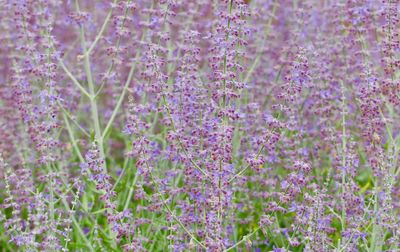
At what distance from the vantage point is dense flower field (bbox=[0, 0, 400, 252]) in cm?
383

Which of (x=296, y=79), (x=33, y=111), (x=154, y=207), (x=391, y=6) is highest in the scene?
(x=391, y=6)

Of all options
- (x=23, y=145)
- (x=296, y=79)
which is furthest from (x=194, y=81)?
(x=23, y=145)

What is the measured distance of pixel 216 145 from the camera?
146 inches

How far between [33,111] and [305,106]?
2.37 metres

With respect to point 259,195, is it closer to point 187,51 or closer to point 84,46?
point 187,51

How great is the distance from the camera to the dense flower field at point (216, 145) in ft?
12.6

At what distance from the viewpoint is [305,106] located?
237 inches

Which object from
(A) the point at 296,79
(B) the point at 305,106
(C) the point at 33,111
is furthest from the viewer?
(B) the point at 305,106

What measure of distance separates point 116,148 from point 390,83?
3.45 meters

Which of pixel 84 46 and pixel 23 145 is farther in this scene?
pixel 23 145

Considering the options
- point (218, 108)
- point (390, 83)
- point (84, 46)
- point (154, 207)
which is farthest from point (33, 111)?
point (390, 83)

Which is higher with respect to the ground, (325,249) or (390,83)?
(390,83)

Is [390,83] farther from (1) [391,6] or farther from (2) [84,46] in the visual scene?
(2) [84,46]

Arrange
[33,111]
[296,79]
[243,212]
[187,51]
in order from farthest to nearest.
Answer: [243,212], [33,111], [187,51], [296,79]
